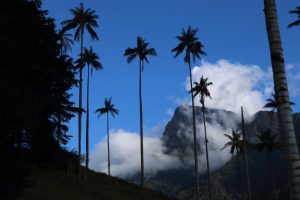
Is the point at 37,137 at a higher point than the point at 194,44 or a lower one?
lower

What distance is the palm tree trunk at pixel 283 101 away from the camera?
333 inches

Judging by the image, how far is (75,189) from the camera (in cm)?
4262

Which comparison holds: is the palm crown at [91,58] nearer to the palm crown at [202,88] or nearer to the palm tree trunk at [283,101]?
the palm crown at [202,88]

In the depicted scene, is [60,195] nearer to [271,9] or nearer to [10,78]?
[10,78]

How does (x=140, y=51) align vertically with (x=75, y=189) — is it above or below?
above

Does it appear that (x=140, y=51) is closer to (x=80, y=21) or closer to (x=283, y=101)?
(x=80, y=21)

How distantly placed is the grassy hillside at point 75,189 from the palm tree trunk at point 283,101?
26.0 m

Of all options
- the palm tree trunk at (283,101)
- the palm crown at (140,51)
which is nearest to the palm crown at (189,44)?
the palm crown at (140,51)

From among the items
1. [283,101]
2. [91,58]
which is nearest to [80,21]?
[91,58]

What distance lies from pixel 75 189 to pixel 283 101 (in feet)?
118

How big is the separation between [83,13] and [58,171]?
2032 cm

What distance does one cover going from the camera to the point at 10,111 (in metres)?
24.0

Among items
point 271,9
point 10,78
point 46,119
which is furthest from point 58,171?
point 271,9

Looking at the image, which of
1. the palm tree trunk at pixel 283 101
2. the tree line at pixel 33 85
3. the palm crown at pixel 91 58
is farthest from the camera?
the palm crown at pixel 91 58
